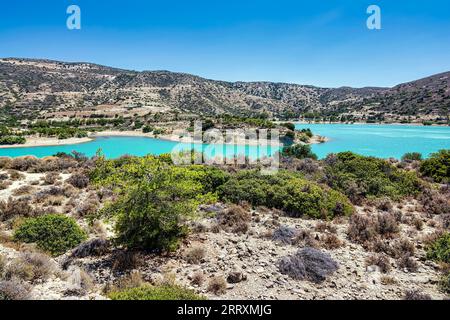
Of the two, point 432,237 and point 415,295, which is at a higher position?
point 432,237

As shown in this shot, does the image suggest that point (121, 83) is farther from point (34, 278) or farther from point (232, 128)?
point (34, 278)

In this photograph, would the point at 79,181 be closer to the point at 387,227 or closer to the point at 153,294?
the point at 153,294

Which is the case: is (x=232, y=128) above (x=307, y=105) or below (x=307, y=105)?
below

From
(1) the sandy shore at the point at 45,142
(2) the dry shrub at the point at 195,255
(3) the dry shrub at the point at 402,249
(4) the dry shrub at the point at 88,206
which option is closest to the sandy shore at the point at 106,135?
(1) the sandy shore at the point at 45,142

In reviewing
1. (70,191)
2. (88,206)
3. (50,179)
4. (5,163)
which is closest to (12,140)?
(5,163)

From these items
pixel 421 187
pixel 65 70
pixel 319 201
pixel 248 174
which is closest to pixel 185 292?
pixel 319 201
